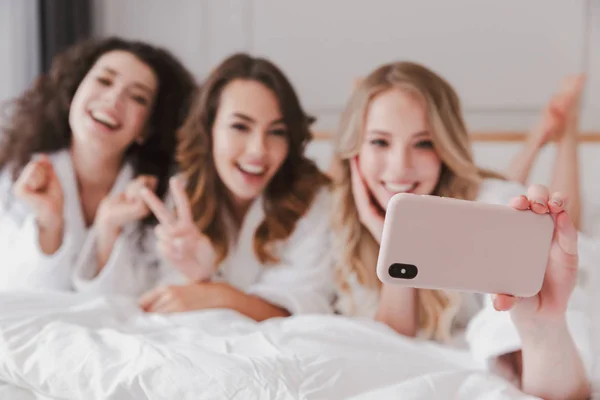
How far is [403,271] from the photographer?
26.2 inches

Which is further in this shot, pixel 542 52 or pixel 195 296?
pixel 542 52

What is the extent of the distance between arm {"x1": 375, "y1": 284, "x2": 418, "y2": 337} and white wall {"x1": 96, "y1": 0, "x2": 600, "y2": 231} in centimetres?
43

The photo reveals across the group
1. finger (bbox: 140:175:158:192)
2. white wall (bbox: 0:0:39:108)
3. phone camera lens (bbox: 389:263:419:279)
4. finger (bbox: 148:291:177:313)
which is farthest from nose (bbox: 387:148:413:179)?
white wall (bbox: 0:0:39:108)

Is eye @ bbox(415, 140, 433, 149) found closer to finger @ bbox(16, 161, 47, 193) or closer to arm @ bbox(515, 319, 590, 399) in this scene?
arm @ bbox(515, 319, 590, 399)

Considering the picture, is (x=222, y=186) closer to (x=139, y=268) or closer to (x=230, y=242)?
(x=230, y=242)

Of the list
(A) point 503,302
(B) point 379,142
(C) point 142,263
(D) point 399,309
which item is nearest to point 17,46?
(C) point 142,263

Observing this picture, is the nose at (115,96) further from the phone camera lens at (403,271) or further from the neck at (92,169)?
the phone camera lens at (403,271)

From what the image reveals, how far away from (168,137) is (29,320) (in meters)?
0.60

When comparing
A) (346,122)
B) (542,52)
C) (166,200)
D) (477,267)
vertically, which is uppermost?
(542,52)

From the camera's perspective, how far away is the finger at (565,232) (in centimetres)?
69

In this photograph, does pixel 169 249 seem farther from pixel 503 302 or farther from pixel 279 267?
pixel 503 302

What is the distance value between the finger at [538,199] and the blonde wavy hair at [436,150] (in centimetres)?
32

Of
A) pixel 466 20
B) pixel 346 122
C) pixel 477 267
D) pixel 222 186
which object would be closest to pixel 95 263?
pixel 222 186

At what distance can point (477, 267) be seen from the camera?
679 millimetres
